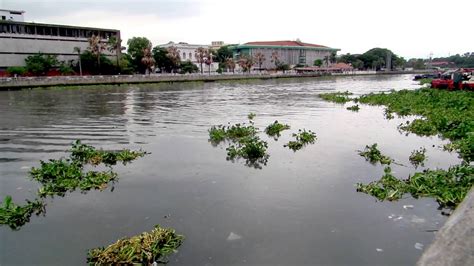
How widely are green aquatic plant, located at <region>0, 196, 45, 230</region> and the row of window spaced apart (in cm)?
8440

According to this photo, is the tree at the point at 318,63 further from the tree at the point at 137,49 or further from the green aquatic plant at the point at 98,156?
the green aquatic plant at the point at 98,156

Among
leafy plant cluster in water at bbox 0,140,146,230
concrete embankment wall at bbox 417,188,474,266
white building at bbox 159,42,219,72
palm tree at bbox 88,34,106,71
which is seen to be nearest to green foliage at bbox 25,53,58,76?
palm tree at bbox 88,34,106,71

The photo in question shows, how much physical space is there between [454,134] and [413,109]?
937 centimetres

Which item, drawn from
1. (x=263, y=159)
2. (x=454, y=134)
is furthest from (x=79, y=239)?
(x=454, y=134)

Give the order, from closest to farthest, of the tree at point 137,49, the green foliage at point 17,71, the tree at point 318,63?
the green foliage at point 17,71, the tree at point 137,49, the tree at point 318,63

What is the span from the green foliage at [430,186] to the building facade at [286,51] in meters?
134

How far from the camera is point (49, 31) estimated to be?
8394cm

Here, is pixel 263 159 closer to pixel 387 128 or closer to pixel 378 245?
pixel 378 245

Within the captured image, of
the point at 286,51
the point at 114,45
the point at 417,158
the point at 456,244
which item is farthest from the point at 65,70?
the point at 286,51

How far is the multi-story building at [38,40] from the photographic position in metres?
75.4

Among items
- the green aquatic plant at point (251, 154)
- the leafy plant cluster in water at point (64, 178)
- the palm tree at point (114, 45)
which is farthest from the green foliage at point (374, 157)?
the palm tree at point (114, 45)

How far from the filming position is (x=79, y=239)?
6492 millimetres

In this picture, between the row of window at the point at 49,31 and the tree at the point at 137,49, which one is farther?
the tree at the point at 137,49

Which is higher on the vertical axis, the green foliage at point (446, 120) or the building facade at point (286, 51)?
the building facade at point (286, 51)
